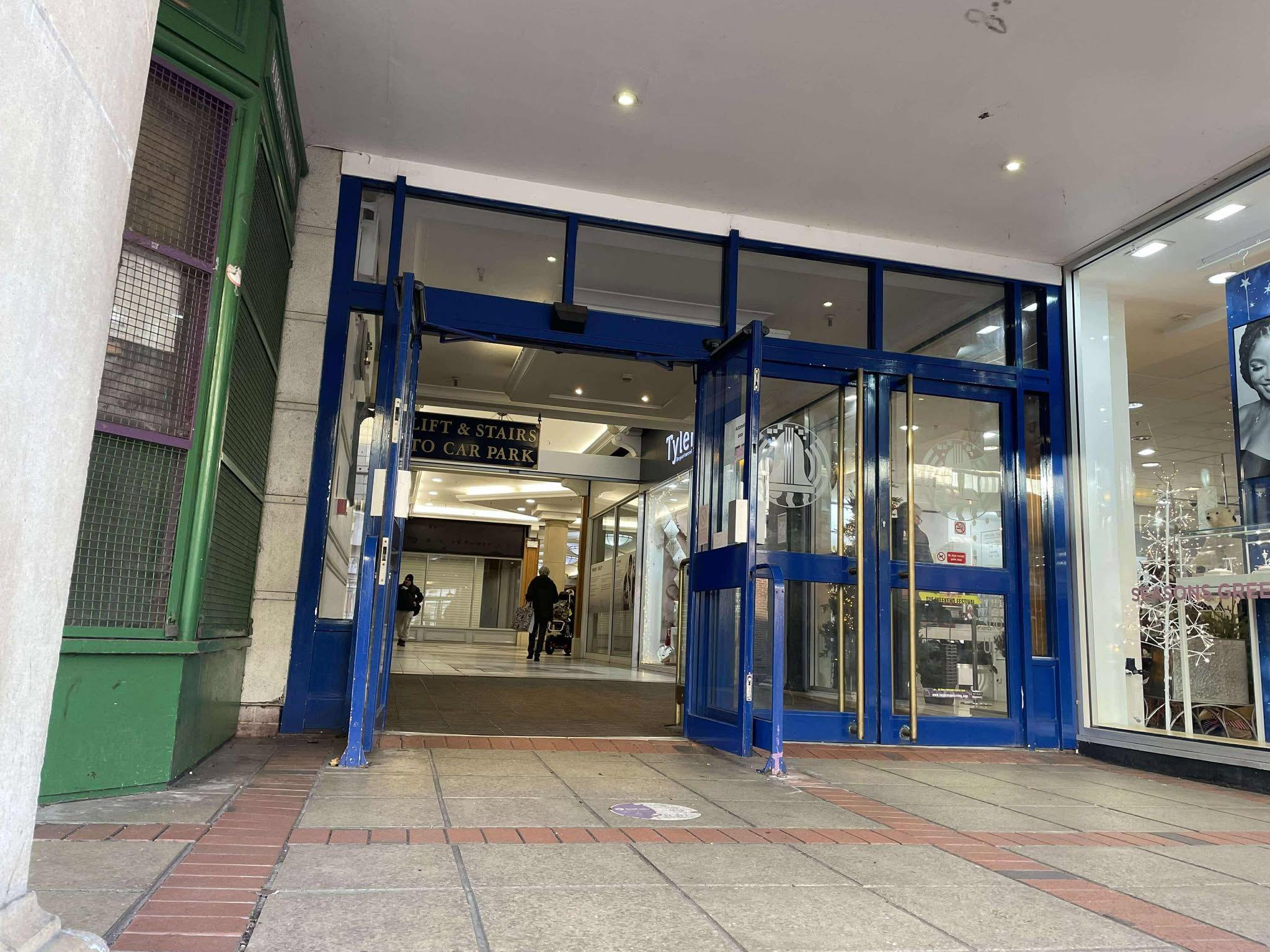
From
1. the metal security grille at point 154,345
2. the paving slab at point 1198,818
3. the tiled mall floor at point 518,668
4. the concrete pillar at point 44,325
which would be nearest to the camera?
the concrete pillar at point 44,325

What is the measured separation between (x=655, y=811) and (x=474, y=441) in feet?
28.6

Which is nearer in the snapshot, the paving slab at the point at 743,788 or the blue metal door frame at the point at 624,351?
the paving slab at the point at 743,788

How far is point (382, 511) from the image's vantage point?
402cm

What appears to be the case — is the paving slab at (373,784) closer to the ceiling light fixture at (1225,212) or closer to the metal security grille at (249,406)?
the metal security grille at (249,406)

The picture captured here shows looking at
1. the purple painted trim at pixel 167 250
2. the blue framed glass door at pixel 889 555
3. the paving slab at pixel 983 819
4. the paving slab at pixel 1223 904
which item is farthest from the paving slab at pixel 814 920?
the blue framed glass door at pixel 889 555

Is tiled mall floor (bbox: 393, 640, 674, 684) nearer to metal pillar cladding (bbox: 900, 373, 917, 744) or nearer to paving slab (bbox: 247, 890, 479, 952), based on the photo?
metal pillar cladding (bbox: 900, 373, 917, 744)

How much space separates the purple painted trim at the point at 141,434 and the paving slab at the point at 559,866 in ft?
5.57

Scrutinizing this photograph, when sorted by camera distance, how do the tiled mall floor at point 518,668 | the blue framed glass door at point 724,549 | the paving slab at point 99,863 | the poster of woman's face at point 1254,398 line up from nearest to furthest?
1. the paving slab at point 99,863
2. the blue framed glass door at point 724,549
3. the poster of woman's face at point 1254,398
4. the tiled mall floor at point 518,668

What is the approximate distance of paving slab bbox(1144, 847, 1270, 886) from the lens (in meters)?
2.66

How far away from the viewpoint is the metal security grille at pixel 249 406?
12.0 feet

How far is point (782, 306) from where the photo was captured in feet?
18.5

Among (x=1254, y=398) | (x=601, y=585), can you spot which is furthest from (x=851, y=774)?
(x=601, y=585)

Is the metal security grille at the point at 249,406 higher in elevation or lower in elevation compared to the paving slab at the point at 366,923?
higher

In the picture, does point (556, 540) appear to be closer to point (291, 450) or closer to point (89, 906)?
point (291, 450)
